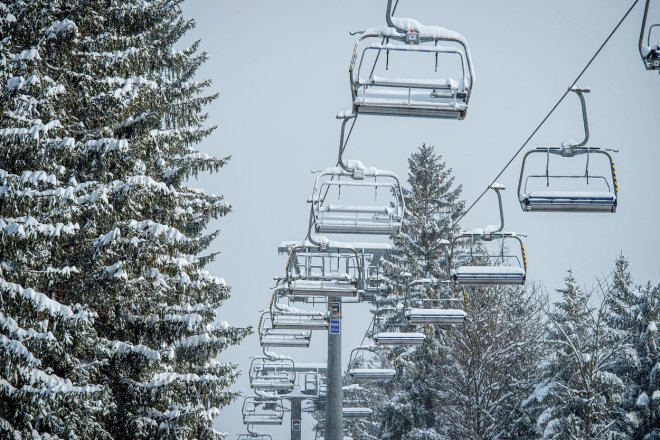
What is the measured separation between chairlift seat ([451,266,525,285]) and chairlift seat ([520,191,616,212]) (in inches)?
123

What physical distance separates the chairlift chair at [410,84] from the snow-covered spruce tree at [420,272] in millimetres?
23906

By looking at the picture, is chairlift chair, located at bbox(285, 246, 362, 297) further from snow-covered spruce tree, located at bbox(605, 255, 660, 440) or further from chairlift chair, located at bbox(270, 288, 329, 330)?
snow-covered spruce tree, located at bbox(605, 255, 660, 440)

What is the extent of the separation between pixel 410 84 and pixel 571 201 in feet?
10.3

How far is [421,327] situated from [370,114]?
27106mm

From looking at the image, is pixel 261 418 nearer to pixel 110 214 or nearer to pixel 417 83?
pixel 110 214

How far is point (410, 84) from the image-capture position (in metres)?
9.00

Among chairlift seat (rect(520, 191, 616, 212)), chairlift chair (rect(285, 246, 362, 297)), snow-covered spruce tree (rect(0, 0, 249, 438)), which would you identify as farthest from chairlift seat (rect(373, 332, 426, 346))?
chairlift seat (rect(520, 191, 616, 212))

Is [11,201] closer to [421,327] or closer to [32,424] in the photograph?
[32,424]

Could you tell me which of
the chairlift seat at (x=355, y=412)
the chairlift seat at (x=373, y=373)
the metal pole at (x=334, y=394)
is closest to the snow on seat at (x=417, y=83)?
the metal pole at (x=334, y=394)

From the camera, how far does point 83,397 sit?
13.9m

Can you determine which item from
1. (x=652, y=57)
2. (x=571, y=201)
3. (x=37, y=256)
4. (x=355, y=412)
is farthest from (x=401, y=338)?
(x=355, y=412)

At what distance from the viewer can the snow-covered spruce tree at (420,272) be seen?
35281 millimetres

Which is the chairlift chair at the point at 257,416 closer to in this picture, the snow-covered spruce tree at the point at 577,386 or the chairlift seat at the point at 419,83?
the snow-covered spruce tree at the point at 577,386

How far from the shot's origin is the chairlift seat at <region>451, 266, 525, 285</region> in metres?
14.0
